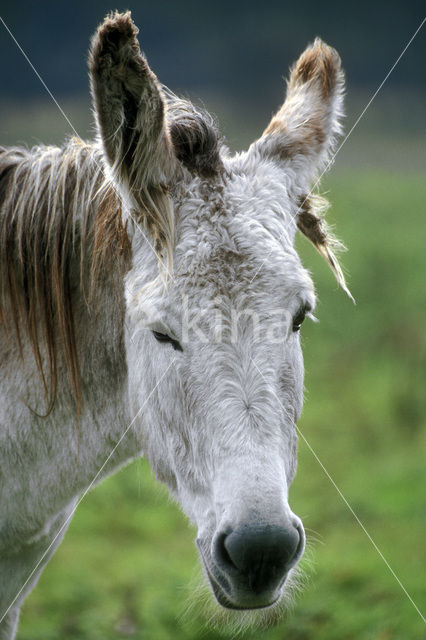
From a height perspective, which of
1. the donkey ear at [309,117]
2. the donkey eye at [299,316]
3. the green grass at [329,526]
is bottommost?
the green grass at [329,526]

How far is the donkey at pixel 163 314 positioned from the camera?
240 cm

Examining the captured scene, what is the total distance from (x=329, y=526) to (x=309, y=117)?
594 cm

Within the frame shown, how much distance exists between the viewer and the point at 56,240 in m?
3.03

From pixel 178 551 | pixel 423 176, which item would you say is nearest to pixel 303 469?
pixel 178 551

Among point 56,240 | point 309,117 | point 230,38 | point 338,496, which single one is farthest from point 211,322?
point 230,38

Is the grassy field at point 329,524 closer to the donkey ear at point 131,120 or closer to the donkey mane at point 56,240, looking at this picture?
the donkey mane at point 56,240

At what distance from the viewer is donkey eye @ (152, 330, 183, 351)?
2.55 metres

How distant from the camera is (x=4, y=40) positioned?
48000 millimetres

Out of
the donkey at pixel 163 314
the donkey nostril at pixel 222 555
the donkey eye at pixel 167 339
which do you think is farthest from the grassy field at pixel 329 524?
the donkey eye at pixel 167 339

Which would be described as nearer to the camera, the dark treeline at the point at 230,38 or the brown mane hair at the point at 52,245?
the brown mane hair at the point at 52,245

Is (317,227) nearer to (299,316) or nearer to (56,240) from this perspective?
(299,316)

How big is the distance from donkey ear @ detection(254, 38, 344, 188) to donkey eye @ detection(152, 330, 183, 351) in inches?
39.4

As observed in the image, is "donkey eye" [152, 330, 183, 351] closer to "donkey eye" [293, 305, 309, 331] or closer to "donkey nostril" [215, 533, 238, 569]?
"donkey eye" [293, 305, 309, 331]

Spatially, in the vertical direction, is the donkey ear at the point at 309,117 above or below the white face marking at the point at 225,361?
above
